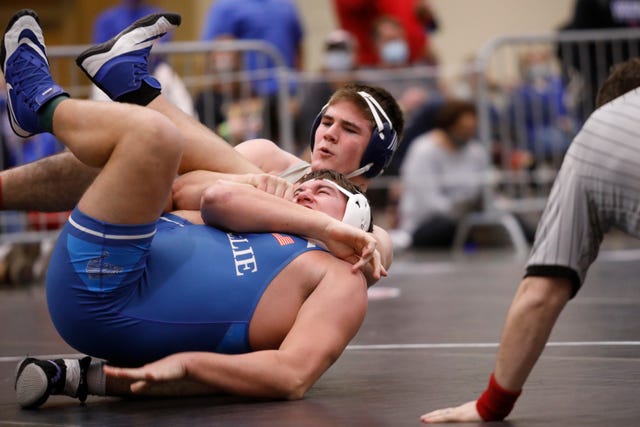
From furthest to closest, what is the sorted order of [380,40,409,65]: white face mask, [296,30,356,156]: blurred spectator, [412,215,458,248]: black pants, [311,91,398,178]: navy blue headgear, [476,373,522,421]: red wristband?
[380,40,409,65]: white face mask → [412,215,458,248]: black pants → [296,30,356,156]: blurred spectator → [311,91,398,178]: navy blue headgear → [476,373,522,421]: red wristband

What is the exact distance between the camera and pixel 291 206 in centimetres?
397

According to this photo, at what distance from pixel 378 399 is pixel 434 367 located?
2.29ft

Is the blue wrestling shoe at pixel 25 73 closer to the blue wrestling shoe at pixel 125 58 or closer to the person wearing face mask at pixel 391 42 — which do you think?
the blue wrestling shoe at pixel 125 58

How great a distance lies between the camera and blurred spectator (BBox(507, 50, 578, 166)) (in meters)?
10.1

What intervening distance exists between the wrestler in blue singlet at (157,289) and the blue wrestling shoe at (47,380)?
0.11 metres

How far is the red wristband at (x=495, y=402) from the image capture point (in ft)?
10.7

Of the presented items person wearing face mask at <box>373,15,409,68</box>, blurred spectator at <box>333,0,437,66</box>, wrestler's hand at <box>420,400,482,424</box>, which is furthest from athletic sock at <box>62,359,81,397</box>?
blurred spectator at <box>333,0,437,66</box>

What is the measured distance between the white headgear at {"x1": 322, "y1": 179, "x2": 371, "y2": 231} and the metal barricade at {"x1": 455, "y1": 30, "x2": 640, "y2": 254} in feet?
19.3

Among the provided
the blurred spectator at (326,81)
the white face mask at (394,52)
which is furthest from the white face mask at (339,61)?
the white face mask at (394,52)

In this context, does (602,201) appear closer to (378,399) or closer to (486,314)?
(378,399)

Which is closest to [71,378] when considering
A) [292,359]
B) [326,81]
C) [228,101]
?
[292,359]

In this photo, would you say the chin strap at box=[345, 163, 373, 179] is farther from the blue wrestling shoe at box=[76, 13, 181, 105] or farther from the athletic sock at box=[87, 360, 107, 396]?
the athletic sock at box=[87, 360, 107, 396]

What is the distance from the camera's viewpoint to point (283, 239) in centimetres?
398

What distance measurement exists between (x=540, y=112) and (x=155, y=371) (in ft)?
23.8
